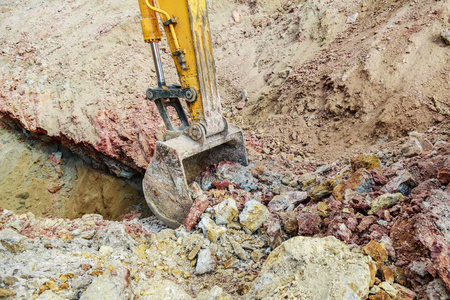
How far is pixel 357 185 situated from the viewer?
2.62 m

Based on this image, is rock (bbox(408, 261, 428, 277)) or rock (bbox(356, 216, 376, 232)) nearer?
rock (bbox(408, 261, 428, 277))

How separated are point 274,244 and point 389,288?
1031mm

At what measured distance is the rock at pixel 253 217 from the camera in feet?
9.09

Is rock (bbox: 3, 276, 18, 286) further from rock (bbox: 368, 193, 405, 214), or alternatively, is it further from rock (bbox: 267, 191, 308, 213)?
rock (bbox: 368, 193, 405, 214)

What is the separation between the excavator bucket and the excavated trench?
2058 mm

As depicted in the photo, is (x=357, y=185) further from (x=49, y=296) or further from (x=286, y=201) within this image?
(x=49, y=296)

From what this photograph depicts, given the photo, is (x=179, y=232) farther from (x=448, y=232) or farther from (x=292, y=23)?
(x=292, y=23)

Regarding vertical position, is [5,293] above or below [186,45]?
below

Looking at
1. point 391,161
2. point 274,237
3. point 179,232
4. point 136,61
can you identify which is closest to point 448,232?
point 274,237

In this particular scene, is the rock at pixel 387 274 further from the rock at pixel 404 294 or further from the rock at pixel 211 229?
the rock at pixel 211 229

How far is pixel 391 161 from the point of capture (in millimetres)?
3240

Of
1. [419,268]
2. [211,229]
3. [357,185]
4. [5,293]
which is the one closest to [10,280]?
[5,293]

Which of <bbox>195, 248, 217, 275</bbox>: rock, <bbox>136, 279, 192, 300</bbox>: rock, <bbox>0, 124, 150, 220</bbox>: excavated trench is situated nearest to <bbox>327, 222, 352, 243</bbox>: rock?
<bbox>195, 248, 217, 275</bbox>: rock

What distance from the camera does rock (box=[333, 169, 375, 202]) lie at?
2607mm
